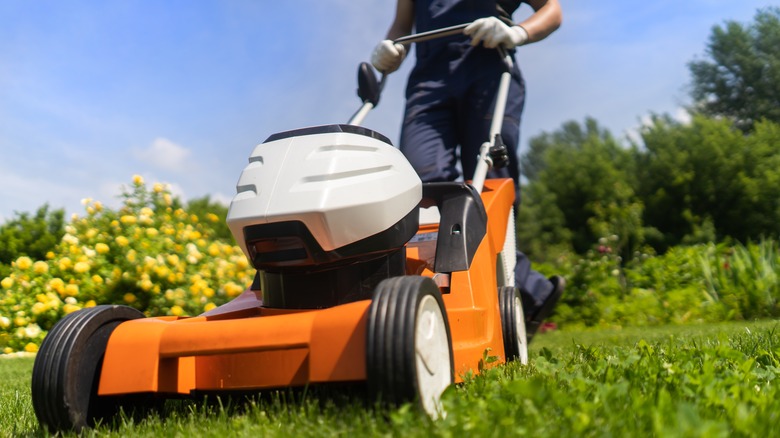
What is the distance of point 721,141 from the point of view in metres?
22.4

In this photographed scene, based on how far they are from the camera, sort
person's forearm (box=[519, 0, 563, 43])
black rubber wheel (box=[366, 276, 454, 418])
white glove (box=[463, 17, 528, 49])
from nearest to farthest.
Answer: black rubber wheel (box=[366, 276, 454, 418]), white glove (box=[463, 17, 528, 49]), person's forearm (box=[519, 0, 563, 43])

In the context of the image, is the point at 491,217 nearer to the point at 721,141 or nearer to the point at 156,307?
the point at 156,307

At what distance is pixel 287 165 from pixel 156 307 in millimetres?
3175

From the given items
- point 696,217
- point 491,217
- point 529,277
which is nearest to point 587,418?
point 491,217

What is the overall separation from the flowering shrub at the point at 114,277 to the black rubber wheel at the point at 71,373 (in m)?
2.78

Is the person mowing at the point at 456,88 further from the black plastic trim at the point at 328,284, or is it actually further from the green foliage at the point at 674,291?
the green foliage at the point at 674,291

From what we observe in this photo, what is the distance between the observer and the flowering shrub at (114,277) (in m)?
4.48

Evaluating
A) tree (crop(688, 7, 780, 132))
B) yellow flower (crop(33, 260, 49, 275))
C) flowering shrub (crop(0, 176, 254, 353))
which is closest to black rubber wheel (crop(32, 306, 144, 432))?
flowering shrub (crop(0, 176, 254, 353))

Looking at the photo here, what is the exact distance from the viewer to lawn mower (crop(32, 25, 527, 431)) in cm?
147

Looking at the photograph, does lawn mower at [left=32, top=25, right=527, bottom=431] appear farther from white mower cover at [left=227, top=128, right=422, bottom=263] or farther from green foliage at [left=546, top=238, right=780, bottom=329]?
green foliage at [left=546, top=238, right=780, bottom=329]

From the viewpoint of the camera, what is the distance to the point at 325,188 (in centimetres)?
167

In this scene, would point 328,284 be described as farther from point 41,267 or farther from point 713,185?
point 713,185

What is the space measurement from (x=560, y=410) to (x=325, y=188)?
711 mm

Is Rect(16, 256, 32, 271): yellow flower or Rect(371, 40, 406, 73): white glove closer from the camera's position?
Rect(371, 40, 406, 73): white glove
